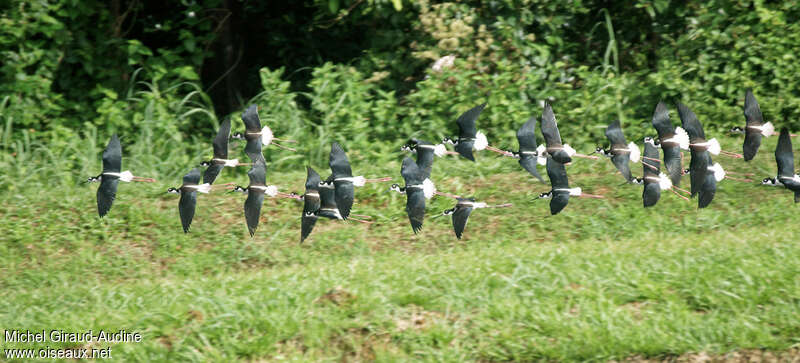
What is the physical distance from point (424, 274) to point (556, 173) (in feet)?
4.41

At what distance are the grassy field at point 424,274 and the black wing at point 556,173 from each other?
828 millimetres

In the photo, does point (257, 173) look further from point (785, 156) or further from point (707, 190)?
point (785, 156)

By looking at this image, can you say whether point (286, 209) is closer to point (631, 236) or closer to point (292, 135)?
point (292, 135)

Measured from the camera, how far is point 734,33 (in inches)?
268

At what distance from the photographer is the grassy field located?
3371 mm

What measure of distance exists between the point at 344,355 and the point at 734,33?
5.14 metres

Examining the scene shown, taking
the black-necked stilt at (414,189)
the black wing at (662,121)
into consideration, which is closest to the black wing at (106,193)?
the black-necked stilt at (414,189)

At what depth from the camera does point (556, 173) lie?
2.83m

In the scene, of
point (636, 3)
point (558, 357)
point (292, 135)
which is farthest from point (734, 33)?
point (558, 357)

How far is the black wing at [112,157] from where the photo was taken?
2760mm

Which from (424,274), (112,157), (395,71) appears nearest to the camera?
(112,157)

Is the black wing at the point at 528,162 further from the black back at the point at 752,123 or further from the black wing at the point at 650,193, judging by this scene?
the black back at the point at 752,123

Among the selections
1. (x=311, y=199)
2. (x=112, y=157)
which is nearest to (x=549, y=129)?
(x=311, y=199)

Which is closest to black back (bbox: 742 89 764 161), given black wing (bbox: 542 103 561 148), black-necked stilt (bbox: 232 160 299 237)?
black wing (bbox: 542 103 561 148)
